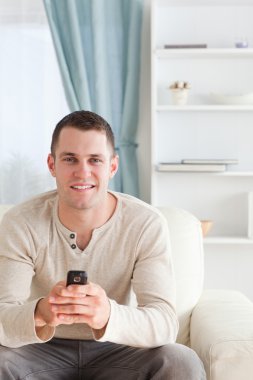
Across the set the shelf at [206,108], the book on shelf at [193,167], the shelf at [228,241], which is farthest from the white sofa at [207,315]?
the shelf at [206,108]

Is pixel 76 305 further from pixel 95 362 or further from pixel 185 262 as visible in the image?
pixel 185 262

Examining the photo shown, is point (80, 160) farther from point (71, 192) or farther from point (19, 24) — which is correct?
point (19, 24)

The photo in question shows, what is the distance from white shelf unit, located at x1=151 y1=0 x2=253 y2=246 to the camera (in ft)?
14.7

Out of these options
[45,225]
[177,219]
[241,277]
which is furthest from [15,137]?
[45,225]

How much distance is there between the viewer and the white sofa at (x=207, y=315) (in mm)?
2188

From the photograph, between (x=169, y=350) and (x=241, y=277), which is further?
(x=241, y=277)

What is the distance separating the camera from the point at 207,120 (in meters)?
4.50

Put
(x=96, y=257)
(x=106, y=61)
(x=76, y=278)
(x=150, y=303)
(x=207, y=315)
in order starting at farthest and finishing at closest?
(x=106, y=61)
(x=207, y=315)
(x=96, y=257)
(x=150, y=303)
(x=76, y=278)

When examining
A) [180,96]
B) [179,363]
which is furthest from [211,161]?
[179,363]

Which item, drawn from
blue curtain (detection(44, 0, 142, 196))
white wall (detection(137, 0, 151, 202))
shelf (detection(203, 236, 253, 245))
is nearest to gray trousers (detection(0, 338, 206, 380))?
shelf (detection(203, 236, 253, 245))

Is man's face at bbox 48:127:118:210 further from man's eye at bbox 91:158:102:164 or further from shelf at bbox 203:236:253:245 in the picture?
shelf at bbox 203:236:253:245

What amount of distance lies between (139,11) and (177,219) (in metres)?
2.03

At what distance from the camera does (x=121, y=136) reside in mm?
4496

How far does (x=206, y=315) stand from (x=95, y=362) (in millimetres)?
460
